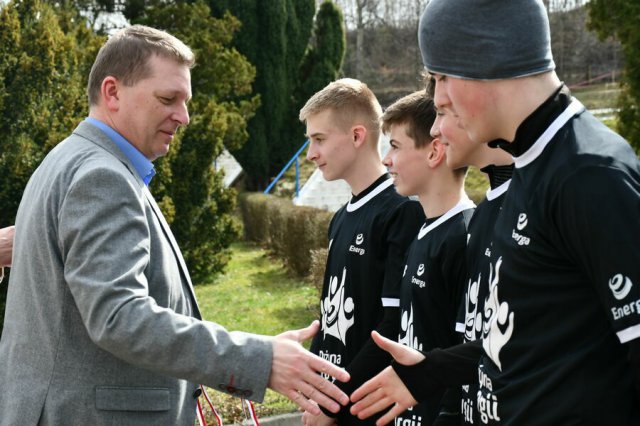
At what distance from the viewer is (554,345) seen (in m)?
2.05

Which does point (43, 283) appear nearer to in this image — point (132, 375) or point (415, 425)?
point (132, 375)

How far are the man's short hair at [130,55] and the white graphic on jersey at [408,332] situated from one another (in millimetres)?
1511

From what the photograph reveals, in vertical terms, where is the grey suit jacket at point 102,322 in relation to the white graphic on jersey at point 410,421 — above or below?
above

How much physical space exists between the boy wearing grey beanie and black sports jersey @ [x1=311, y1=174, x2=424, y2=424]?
4.82 feet

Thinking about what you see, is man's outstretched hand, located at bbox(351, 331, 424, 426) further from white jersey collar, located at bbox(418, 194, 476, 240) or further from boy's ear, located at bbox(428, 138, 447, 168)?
boy's ear, located at bbox(428, 138, 447, 168)

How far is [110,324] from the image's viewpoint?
252cm

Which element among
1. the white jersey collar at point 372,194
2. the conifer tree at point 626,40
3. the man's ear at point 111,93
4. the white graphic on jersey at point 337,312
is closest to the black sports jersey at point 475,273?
the white graphic on jersey at point 337,312

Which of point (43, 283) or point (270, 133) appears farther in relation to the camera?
point (270, 133)

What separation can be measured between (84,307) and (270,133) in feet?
91.9

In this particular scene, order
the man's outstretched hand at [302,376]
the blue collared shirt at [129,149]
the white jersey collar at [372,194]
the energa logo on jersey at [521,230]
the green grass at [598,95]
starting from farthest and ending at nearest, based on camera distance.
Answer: the green grass at [598,95] → the white jersey collar at [372,194] → the blue collared shirt at [129,149] → the man's outstretched hand at [302,376] → the energa logo on jersey at [521,230]

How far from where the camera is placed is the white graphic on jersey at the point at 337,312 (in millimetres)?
4008

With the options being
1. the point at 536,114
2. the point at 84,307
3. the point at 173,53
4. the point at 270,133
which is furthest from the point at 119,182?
the point at 270,133

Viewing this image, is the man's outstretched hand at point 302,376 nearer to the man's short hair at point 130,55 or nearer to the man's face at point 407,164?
the man's short hair at point 130,55

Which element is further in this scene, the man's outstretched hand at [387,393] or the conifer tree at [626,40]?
the conifer tree at [626,40]
